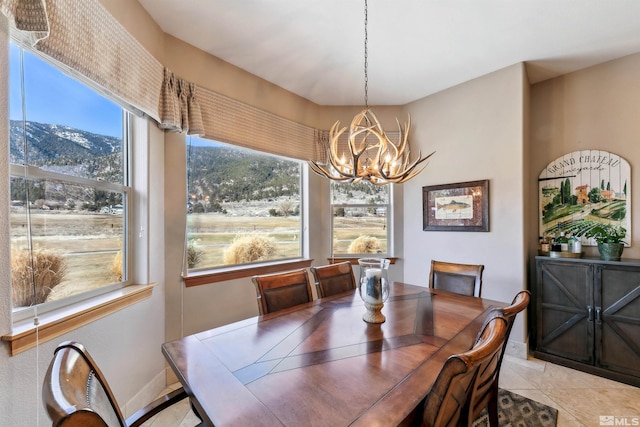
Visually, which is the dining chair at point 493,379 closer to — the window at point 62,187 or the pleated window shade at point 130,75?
the window at point 62,187

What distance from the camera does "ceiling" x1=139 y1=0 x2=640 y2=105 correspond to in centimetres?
199

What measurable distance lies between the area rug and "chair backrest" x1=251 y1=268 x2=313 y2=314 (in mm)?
1459

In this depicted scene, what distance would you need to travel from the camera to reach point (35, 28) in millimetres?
1125

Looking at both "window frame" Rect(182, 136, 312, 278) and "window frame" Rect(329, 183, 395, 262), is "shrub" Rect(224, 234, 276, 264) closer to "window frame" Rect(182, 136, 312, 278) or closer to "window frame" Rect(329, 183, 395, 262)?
"window frame" Rect(182, 136, 312, 278)

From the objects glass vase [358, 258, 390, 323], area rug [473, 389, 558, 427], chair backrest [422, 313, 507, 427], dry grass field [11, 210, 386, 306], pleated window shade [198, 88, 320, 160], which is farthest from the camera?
pleated window shade [198, 88, 320, 160]

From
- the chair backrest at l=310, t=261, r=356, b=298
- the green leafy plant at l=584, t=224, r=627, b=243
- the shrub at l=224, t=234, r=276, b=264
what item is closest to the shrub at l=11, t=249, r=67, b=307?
the shrub at l=224, t=234, r=276, b=264

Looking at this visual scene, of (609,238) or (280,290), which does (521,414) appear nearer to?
(609,238)


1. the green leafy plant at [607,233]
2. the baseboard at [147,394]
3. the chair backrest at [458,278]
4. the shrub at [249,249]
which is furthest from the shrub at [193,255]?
the green leafy plant at [607,233]

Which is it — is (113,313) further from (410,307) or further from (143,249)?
(410,307)

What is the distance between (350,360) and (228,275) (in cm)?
180

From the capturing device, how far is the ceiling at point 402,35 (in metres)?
1.99

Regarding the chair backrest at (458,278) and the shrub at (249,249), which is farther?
the shrub at (249,249)

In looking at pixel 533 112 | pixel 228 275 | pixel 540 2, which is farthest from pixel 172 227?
pixel 533 112

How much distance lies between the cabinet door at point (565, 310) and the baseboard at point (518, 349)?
13cm
